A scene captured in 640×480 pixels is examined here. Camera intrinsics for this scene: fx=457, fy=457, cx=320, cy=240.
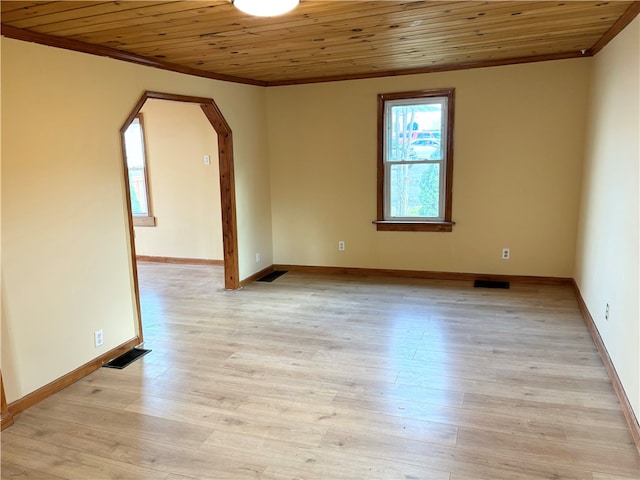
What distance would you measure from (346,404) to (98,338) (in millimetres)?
1859

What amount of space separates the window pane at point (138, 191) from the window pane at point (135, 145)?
96 mm

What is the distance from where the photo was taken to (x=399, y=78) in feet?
16.3

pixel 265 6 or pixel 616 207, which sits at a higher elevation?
pixel 265 6

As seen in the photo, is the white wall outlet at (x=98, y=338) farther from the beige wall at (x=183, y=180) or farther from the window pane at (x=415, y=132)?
the window pane at (x=415, y=132)

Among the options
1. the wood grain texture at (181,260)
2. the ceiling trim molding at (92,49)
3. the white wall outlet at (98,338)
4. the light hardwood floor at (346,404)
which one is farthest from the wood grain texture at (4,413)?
the wood grain texture at (181,260)

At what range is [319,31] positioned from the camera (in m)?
3.01

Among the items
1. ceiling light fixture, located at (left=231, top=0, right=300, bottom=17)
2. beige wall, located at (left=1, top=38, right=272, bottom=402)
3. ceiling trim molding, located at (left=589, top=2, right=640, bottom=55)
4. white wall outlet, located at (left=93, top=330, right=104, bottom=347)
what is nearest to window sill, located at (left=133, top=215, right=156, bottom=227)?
beige wall, located at (left=1, top=38, right=272, bottom=402)

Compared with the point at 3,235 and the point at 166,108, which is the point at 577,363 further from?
the point at 166,108

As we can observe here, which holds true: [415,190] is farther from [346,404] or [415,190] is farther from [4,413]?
[4,413]

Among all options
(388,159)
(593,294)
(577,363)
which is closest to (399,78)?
(388,159)

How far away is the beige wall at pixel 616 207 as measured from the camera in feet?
8.34

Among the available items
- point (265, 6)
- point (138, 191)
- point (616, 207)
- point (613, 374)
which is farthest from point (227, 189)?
point (613, 374)

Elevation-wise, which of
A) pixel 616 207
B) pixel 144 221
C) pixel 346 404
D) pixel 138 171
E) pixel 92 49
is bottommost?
pixel 346 404

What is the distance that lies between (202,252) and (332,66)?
3.14m
